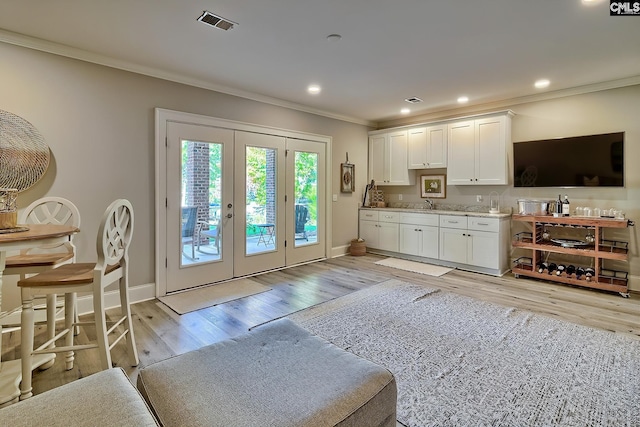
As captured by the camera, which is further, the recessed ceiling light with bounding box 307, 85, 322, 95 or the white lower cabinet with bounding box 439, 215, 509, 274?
the white lower cabinet with bounding box 439, 215, 509, 274

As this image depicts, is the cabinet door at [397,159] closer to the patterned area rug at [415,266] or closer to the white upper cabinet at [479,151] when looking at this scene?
the white upper cabinet at [479,151]

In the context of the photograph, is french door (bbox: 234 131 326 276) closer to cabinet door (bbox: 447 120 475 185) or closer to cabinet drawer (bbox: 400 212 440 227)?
cabinet drawer (bbox: 400 212 440 227)

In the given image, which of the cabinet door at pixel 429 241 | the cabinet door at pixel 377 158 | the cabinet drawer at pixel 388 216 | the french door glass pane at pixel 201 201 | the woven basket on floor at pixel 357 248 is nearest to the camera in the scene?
the french door glass pane at pixel 201 201

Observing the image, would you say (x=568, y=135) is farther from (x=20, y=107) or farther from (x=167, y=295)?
(x=20, y=107)

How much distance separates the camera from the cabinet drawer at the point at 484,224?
4.54 metres

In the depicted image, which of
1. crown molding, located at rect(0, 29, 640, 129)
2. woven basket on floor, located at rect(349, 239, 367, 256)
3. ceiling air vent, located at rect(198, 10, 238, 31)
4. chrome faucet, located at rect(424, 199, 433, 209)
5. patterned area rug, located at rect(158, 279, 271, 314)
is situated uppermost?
crown molding, located at rect(0, 29, 640, 129)

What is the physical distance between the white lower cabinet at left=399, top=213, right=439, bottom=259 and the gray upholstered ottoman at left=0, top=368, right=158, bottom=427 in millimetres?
4798

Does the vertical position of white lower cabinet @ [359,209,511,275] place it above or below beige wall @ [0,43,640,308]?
below

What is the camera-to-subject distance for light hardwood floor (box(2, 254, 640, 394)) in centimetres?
247

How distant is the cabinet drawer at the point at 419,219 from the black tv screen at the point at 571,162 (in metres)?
1.26

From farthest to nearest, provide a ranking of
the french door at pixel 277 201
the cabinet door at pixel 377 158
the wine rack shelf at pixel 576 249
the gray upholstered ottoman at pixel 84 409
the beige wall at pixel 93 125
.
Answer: the cabinet door at pixel 377 158 → the french door at pixel 277 201 → the wine rack shelf at pixel 576 249 → the beige wall at pixel 93 125 → the gray upholstered ottoman at pixel 84 409

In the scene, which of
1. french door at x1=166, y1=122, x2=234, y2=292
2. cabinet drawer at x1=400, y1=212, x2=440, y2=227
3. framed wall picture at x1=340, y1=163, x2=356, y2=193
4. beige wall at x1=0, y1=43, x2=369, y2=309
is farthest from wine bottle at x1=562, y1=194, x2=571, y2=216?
beige wall at x1=0, y1=43, x2=369, y2=309

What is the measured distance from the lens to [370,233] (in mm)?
6137

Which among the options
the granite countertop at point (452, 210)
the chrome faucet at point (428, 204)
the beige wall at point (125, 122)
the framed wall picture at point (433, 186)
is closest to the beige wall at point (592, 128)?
the beige wall at point (125, 122)
